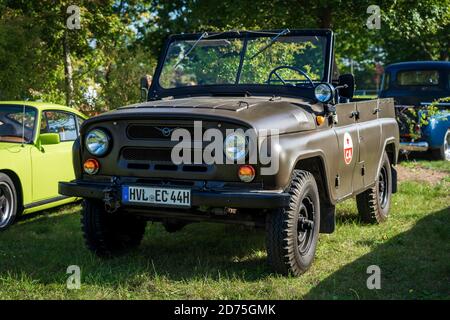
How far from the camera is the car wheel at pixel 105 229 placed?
5.20 meters

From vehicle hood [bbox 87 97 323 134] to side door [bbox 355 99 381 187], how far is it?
977mm

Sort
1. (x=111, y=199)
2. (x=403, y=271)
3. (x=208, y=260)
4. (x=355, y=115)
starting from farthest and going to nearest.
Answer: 1. (x=355, y=115)
2. (x=208, y=260)
3. (x=403, y=271)
4. (x=111, y=199)

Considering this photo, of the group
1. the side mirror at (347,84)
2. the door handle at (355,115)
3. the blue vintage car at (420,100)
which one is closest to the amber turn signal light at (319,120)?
the side mirror at (347,84)

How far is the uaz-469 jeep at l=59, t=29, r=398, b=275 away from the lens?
175 inches

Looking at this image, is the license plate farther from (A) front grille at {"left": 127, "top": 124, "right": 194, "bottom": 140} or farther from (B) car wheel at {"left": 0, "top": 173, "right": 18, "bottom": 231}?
(B) car wheel at {"left": 0, "top": 173, "right": 18, "bottom": 231}

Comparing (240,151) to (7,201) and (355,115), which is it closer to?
(355,115)

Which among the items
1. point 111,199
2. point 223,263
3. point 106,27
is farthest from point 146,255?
point 106,27

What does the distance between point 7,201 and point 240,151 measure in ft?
11.2

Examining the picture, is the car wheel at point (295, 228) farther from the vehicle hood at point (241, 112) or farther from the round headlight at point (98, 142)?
the round headlight at point (98, 142)

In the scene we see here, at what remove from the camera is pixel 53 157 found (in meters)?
7.37

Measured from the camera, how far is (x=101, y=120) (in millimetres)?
4859

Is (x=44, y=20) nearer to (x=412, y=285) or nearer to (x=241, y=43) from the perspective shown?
(x=241, y=43)

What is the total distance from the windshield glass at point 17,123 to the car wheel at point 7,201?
0.64 metres
